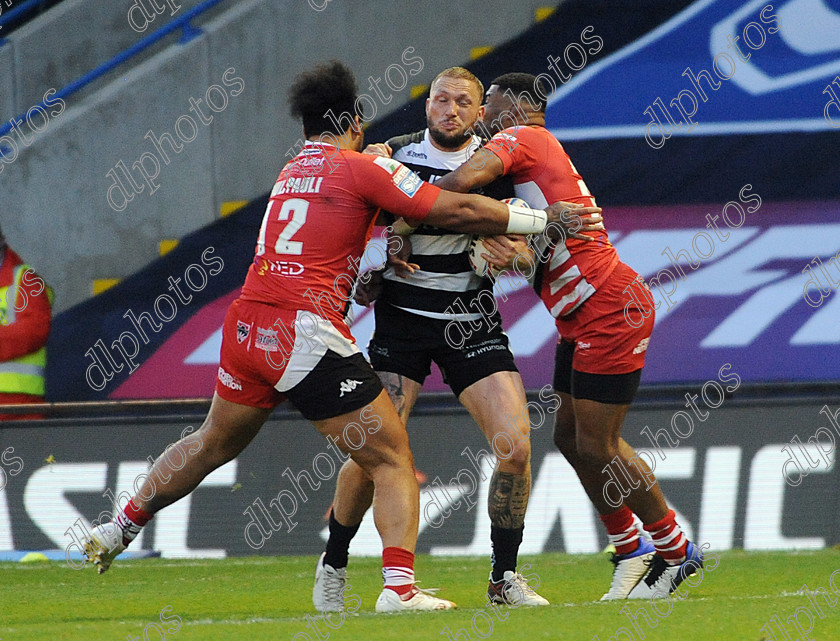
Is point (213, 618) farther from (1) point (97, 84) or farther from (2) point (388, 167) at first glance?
(1) point (97, 84)

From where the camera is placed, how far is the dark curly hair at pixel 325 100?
4.96 metres

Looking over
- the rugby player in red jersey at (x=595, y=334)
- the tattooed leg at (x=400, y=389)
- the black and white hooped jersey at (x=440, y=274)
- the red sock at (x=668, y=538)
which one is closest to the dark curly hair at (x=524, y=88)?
the rugby player in red jersey at (x=595, y=334)

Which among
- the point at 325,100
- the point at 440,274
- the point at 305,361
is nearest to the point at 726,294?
the point at 440,274

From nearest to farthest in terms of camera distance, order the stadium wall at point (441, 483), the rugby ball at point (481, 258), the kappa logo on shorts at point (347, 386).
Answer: the kappa logo on shorts at point (347, 386), the rugby ball at point (481, 258), the stadium wall at point (441, 483)

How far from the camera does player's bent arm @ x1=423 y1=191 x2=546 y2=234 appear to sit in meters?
4.99

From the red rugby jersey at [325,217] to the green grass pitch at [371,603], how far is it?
1319mm

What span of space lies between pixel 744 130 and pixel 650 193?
971 millimetres

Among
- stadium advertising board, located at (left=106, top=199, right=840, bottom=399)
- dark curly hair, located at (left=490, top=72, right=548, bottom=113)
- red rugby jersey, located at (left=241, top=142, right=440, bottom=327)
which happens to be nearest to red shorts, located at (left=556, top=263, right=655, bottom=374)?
dark curly hair, located at (left=490, top=72, right=548, bottom=113)

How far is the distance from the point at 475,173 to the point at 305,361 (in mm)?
1130

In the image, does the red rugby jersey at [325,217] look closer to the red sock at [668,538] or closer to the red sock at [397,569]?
the red sock at [397,569]

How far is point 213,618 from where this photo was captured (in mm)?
5211

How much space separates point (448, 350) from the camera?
5.46 meters

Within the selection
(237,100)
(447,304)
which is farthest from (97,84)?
(447,304)

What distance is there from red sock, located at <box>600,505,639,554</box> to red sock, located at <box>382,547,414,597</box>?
1.31 meters
